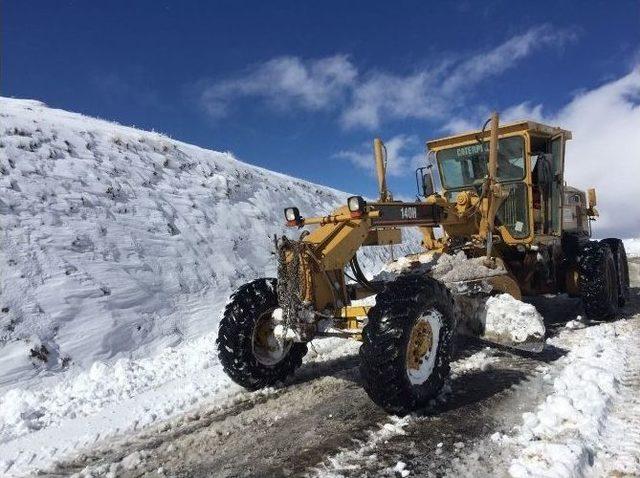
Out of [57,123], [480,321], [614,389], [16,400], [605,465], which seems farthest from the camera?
[57,123]

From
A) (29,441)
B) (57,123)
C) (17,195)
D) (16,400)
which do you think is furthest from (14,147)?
(29,441)

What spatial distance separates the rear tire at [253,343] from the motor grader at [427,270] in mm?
11

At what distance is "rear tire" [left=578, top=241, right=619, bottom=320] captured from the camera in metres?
7.33

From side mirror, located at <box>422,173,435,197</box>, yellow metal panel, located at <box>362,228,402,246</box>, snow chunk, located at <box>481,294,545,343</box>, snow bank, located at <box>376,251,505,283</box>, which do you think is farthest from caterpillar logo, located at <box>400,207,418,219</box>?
side mirror, located at <box>422,173,435,197</box>

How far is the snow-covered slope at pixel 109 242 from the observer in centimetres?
655

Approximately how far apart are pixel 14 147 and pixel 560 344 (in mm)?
10236

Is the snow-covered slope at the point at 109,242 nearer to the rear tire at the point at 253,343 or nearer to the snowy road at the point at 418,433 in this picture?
the rear tire at the point at 253,343

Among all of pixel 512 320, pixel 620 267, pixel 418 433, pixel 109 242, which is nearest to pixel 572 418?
pixel 418 433

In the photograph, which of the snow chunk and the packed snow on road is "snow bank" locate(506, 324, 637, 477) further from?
the snow chunk

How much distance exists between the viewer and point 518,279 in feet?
25.3

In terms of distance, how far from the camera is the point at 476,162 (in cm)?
780

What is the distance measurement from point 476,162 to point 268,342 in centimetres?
457

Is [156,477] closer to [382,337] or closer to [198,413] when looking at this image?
[198,413]

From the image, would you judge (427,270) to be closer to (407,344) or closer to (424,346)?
(424,346)
